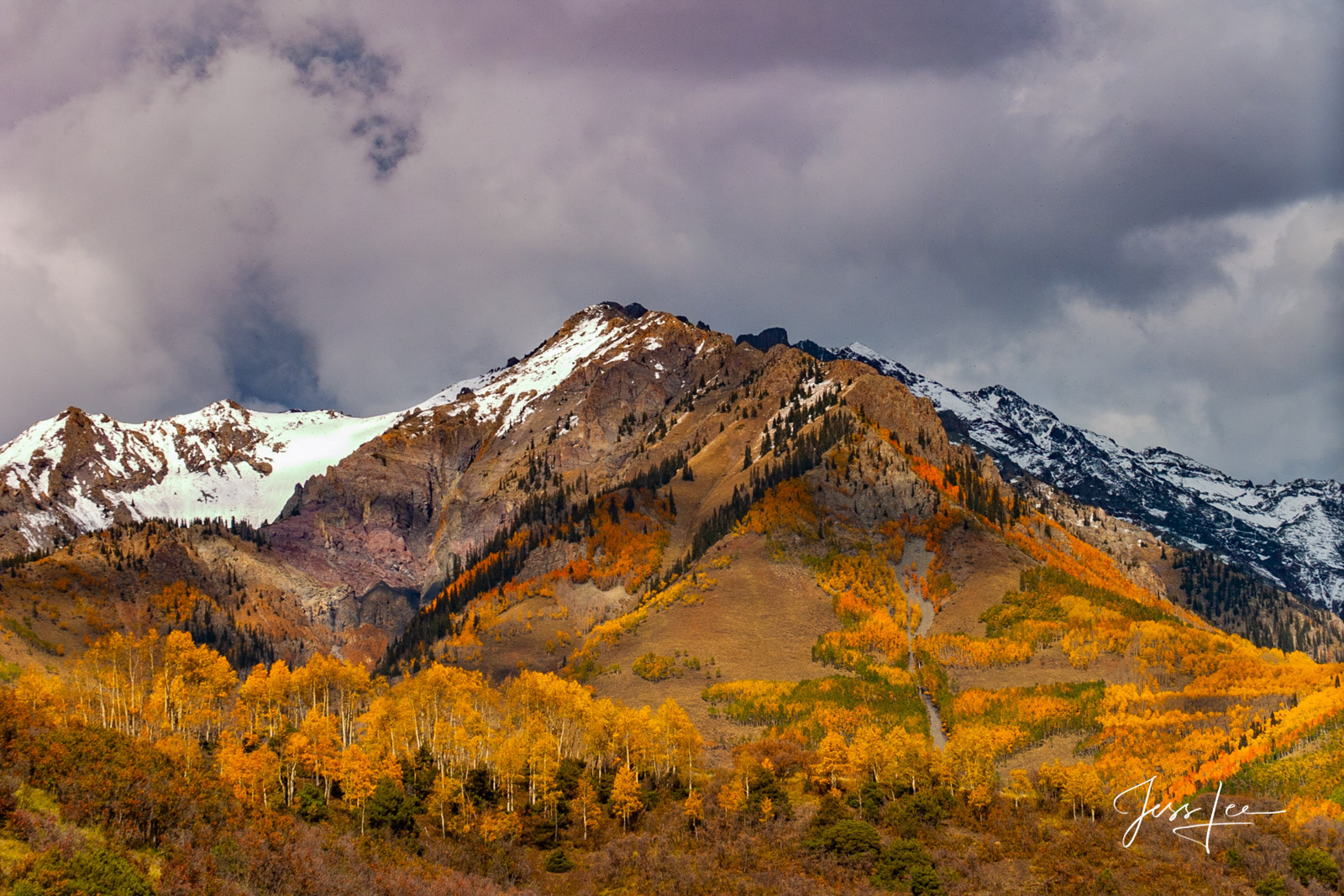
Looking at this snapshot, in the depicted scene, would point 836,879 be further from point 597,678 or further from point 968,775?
point 597,678

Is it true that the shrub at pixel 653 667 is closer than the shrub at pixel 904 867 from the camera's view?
No

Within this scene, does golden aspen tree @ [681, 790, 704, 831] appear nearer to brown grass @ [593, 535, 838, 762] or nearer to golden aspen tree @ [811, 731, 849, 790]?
golden aspen tree @ [811, 731, 849, 790]

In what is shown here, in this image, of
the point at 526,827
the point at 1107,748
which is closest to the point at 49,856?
the point at 526,827

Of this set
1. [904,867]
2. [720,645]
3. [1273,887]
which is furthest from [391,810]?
[720,645]

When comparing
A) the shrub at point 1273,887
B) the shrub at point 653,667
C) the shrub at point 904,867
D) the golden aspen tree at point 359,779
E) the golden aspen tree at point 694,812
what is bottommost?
the shrub at point 1273,887

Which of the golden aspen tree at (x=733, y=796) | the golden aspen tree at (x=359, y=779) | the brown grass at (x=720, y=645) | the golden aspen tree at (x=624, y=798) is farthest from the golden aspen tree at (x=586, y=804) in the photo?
the brown grass at (x=720, y=645)

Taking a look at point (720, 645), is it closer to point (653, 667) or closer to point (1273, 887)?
point (653, 667)

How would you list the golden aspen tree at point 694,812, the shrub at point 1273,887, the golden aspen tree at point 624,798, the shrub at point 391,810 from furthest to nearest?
the golden aspen tree at point 624,798, the golden aspen tree at point 694,812, the shrub at point 391,810, the shrub at point 1273,887

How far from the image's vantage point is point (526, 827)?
319ft

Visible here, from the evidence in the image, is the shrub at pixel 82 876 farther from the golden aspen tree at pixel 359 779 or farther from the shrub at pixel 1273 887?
the shrub at pixel 1273 887

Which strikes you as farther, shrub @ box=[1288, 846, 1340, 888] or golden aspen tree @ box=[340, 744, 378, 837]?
golden aspen tree @ box=[340, 744, 378, 837]

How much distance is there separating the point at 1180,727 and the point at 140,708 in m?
140
